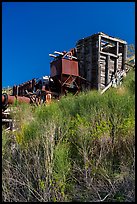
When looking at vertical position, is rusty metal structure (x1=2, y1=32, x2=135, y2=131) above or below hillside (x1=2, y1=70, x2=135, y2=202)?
above

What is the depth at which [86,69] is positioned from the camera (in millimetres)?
16625

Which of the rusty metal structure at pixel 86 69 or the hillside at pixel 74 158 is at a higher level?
the rusty metal structure at pixel 86 69

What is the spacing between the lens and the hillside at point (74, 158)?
467cm

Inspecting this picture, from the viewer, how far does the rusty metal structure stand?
15.8 meters

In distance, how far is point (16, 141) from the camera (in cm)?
584

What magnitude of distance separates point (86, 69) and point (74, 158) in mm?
11897

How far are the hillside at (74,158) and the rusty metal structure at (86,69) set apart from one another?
9.61 metres

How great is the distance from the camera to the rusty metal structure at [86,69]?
51.9 ft

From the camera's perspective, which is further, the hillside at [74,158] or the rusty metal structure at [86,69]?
the rusty metal structure at [86,69]

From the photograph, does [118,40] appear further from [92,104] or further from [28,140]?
[28,140]

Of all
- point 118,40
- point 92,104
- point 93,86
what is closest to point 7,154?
point 92,104

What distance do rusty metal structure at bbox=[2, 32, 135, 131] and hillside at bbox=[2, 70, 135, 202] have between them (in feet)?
31.5

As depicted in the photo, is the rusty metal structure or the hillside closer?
the hillside

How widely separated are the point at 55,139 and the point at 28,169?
0.84m
